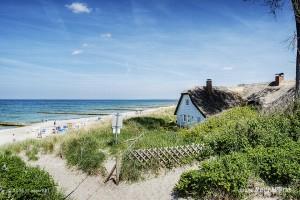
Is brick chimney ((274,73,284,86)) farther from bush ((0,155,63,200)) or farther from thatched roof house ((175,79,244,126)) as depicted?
bush ((0,155,63,200))

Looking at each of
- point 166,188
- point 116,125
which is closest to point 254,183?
point 166,188

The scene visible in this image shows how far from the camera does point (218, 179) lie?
1192cm

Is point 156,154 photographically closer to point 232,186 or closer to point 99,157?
point 99,157

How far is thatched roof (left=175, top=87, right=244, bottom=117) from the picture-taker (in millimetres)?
34406

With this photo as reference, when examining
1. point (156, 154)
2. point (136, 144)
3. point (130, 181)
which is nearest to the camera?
point (130, 181)

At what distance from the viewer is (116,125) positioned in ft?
65.3

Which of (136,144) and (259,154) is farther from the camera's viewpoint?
(136,144)

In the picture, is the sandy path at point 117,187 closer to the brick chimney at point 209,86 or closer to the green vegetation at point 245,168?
the green vegetation at point 245,168

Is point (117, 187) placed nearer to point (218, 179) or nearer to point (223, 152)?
point (218, 179)

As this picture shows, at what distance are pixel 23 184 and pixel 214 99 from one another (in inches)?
1090

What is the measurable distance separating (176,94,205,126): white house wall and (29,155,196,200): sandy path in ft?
60.2

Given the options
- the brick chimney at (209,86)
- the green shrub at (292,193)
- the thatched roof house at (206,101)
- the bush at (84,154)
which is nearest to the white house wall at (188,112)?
the thatched roof house at (206,101)

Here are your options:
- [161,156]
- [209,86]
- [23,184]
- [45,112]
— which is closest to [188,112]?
[209,86]

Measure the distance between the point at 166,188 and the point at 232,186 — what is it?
136 inches
